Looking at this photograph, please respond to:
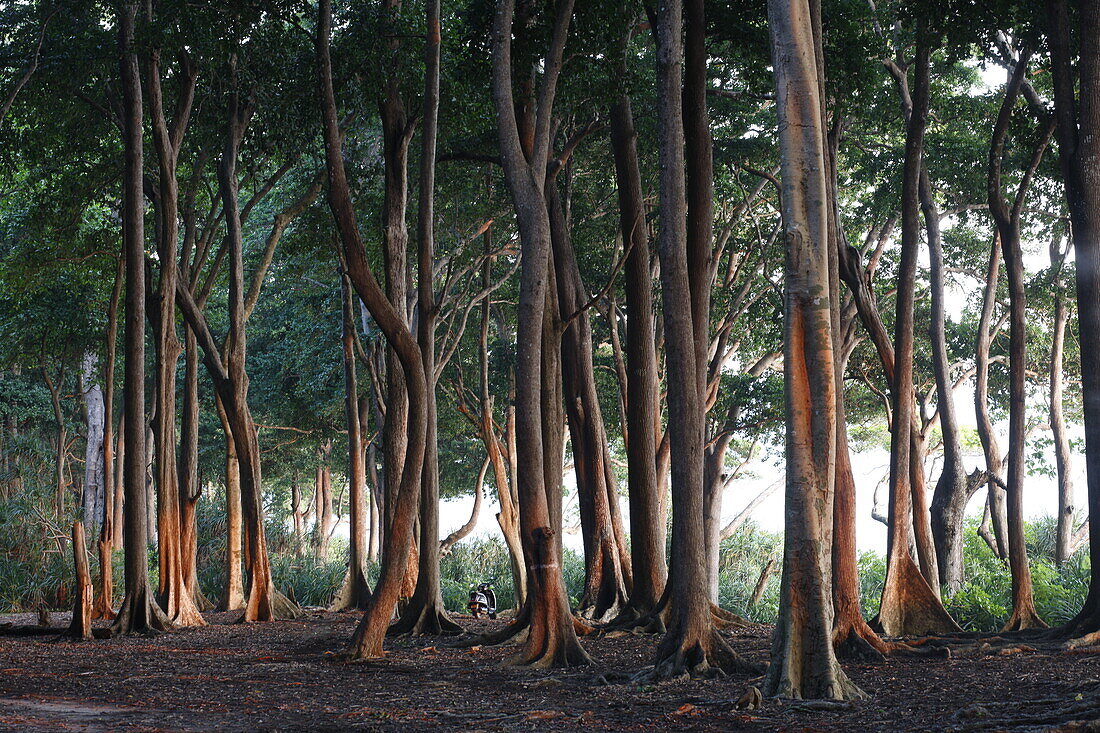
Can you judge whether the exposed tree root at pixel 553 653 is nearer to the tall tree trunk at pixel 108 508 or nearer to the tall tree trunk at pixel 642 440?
the tall tree trunk at pixel 642 440

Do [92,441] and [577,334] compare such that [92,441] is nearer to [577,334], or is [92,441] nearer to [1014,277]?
[577,334]

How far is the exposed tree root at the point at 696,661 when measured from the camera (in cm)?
833

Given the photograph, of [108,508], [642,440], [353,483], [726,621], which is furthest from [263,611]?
[726,621]

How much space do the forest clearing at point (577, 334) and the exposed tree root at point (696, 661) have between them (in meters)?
0.03

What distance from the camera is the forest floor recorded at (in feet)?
20.6

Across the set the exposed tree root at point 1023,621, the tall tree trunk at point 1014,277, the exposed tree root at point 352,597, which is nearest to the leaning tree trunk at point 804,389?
the exposed tree root at point 1023,621

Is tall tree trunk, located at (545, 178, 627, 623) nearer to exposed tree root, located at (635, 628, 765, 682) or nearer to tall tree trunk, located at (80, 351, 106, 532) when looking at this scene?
exposed tree root, located at (635, 628, 765, 682)

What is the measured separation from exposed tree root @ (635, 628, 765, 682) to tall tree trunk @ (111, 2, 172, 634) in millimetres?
7646

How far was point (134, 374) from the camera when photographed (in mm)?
13953

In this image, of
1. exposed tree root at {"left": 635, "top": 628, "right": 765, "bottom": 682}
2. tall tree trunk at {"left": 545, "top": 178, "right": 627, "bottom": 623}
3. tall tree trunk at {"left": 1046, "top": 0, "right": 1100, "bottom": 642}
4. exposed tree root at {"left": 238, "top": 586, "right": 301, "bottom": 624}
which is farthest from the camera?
exposed tree root at {"left": 238, "top": 586, "right": 301, "bottom": 624}

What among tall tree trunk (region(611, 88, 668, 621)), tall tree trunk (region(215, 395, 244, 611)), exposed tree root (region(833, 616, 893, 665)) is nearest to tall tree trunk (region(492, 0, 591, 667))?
exposed tree root (region(833, 616, 893, 665))

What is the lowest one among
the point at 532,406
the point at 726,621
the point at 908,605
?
the point at 726,621

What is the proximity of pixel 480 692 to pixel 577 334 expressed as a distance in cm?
688

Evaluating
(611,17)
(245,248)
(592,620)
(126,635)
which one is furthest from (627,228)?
(245,248)
